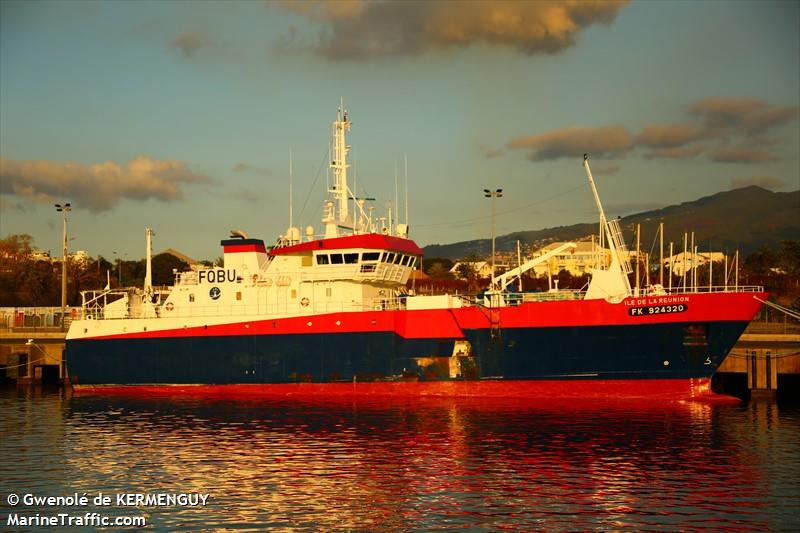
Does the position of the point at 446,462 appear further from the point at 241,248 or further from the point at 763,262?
the point at 763,262

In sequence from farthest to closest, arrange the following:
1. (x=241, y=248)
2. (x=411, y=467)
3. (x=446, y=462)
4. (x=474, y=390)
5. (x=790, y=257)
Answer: (x=790, y=257) → (x=241, y=248) → (x=474, y=390) → (x=446, y=462) → (x=411, y=467)

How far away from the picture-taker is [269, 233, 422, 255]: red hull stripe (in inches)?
1481

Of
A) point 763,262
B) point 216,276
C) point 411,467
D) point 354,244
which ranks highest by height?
point 763,262

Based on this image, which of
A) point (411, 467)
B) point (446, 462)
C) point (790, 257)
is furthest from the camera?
point (790, 257)

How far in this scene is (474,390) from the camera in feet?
115

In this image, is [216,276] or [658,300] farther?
[216,276]

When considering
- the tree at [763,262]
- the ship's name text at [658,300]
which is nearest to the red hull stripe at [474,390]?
the ship's name text at [658,300]

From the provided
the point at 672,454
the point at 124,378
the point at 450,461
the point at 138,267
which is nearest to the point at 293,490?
the point at 450,461

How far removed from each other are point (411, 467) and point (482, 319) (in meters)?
13.0

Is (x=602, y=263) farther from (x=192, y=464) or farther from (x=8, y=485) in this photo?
(x=8, y=485)

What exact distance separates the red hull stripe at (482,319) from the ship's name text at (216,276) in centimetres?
235

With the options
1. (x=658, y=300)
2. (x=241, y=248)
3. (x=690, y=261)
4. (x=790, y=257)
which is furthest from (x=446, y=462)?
(x=790, y=257)

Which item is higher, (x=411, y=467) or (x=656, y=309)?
(x=656, y=309)

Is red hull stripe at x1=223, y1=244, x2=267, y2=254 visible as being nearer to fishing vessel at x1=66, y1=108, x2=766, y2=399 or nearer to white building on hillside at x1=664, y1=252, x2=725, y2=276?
fishing vessel at x1=66, y1=108, x2=766, y2=399
